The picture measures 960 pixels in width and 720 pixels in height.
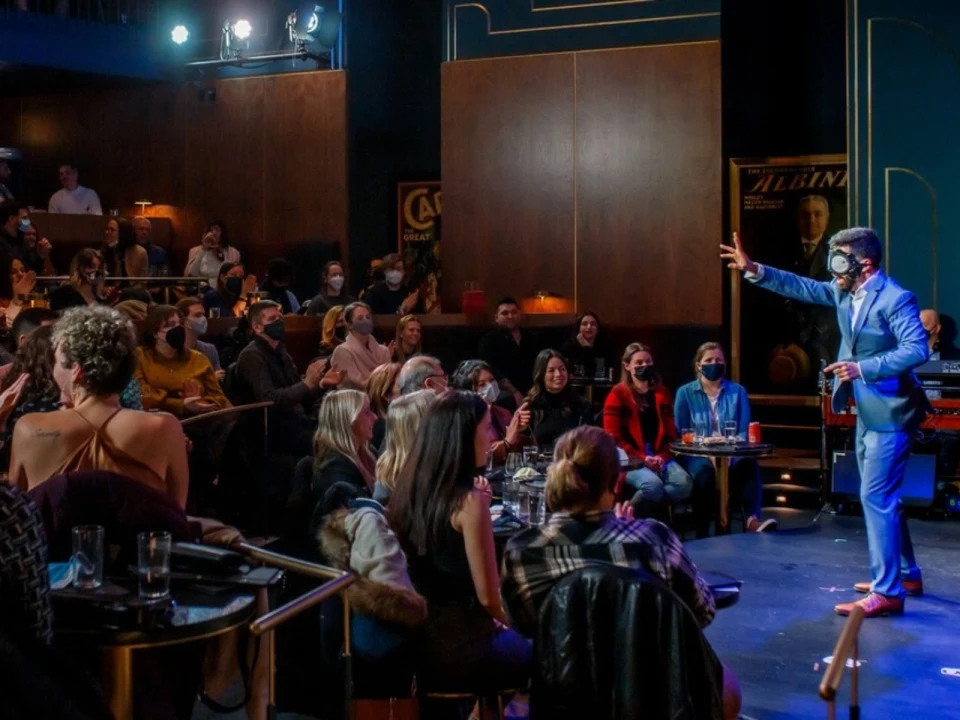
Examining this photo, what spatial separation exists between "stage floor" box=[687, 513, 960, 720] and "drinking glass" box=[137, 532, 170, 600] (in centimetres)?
203

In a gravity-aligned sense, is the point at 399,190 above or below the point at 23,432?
above

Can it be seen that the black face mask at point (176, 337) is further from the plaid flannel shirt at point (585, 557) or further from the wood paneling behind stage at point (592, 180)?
the wood paneling behind stage at point (592, 180)

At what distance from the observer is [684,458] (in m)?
7.00

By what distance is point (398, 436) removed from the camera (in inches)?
145

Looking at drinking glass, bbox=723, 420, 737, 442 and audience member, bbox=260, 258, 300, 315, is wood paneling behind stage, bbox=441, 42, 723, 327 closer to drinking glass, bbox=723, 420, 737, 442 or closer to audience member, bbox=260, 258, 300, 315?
audience member, bbox=260, 258, 300, 315

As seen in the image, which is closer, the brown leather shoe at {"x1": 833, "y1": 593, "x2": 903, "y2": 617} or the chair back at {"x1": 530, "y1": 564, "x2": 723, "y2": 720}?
the chair back at {"x1": 530, "y1": 564, "x2": 723, "y2": 720}

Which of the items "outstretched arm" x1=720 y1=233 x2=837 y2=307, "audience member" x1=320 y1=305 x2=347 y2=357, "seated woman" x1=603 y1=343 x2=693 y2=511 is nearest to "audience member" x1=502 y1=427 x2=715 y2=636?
"outstretched arm" x1=720 y1=233 x2=837 y2=307

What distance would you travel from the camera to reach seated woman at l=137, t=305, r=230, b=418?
19.5 feet

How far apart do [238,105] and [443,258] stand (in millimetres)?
3265

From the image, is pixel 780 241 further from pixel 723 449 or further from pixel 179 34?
pixel 179 34

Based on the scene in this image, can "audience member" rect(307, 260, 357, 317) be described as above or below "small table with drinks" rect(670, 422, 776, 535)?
above

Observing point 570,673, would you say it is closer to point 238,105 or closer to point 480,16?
point 480,16

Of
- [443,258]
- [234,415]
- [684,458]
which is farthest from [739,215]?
[234,415]

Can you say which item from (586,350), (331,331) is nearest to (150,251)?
(331,331)
